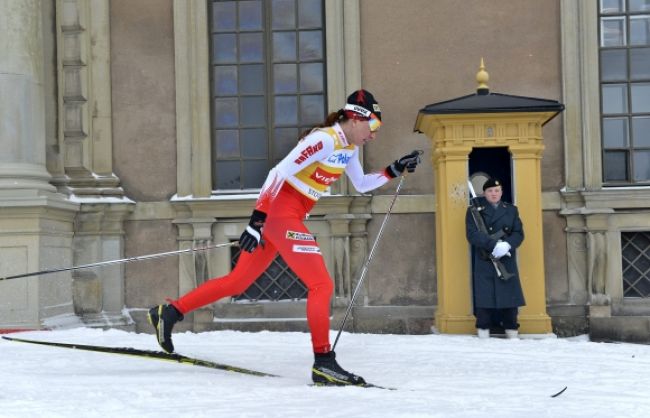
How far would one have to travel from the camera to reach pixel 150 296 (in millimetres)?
9875

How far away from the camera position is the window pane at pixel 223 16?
10.0 meters

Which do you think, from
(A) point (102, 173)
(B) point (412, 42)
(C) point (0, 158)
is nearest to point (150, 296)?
(A) point (102, 173)

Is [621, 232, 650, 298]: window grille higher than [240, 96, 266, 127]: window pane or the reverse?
the reverse

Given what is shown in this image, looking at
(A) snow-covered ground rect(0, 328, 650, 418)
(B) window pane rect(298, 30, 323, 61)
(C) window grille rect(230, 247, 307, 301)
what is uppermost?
(B) window pane rect(298, 30, 323, 61)

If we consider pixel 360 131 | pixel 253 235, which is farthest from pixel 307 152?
pixel 253 235

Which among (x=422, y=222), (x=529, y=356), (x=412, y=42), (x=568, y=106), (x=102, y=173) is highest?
(x=412, y=42)

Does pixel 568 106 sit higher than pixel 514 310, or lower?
higher

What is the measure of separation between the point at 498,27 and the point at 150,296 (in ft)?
15.7

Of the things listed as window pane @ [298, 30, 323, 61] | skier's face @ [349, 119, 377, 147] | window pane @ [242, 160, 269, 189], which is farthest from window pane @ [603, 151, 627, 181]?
skier's face @ [349, 119, 377, 147]

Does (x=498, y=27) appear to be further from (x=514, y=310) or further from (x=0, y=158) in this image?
(x=0, y=158)

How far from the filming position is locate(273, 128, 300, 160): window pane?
9992 millimetres

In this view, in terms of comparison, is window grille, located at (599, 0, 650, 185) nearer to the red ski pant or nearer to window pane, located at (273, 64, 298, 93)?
window pane, located at (273, 64, 298, 93)

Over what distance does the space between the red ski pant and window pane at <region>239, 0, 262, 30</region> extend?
4.76m

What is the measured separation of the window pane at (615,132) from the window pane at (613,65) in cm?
45
